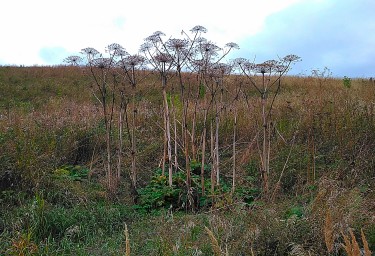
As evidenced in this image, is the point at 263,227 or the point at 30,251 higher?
the point at 263,227

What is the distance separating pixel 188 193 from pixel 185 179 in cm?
66

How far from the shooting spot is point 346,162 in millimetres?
6379

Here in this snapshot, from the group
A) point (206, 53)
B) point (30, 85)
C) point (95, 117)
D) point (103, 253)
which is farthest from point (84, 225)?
point (30, 85)

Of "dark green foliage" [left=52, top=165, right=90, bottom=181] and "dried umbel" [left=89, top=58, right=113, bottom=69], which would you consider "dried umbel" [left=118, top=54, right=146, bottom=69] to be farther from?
"dark green foliage" [left=52, top=165, right=90, bottom=181]

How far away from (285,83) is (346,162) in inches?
586

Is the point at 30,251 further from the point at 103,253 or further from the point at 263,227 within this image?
the point at 263,227

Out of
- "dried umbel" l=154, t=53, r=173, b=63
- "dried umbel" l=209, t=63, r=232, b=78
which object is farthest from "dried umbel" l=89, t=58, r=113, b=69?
"dried umbel" l=209, t=63, r=232, b=78

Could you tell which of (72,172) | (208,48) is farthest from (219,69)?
(72,172)

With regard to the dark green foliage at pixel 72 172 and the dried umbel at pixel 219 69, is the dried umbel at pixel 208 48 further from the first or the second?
the dark green foliage at pixel 72 172

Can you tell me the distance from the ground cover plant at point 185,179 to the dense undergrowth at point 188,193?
0.02 meters

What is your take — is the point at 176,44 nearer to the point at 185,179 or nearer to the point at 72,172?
the point at 185,179

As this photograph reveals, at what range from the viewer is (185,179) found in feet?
19.4

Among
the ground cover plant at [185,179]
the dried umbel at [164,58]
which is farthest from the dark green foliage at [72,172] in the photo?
the dried umbel at [164,58]

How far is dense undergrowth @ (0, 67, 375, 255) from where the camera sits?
Answer: 11.7ft
